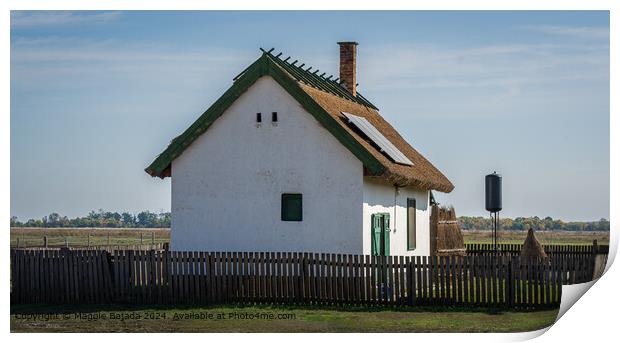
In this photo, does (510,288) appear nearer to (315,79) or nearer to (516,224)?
(315,79)

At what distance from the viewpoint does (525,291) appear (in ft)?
74.9

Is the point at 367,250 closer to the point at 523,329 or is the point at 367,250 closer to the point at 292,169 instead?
the point at 292,169

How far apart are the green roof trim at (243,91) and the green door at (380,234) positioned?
6.06 ft

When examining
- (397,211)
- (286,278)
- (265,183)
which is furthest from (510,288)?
(265,183)

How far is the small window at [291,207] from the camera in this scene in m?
25.2

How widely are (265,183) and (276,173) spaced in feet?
1.21

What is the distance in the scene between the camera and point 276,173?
25344mm

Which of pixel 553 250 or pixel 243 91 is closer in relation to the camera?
pixel 243 91

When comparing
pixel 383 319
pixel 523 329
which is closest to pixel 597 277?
pixel 523 329

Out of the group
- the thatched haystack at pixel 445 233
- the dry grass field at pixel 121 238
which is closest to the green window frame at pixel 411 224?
the thatched haystack at pixel 445 233

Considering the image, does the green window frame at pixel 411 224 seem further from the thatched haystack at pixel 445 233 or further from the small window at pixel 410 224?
the thatched haystack at pixel 445 233

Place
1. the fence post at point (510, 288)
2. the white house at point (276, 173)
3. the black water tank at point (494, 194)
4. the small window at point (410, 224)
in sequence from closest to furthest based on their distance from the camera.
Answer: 1. the fence post at point (510, 288)
2. the white house at point (276, 173)
3. the small window at point (410, 224)
4. the black water tank at point (494, 194)

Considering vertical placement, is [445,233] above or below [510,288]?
above

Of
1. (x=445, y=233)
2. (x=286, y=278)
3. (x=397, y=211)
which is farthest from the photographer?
(x=445, y=233)
